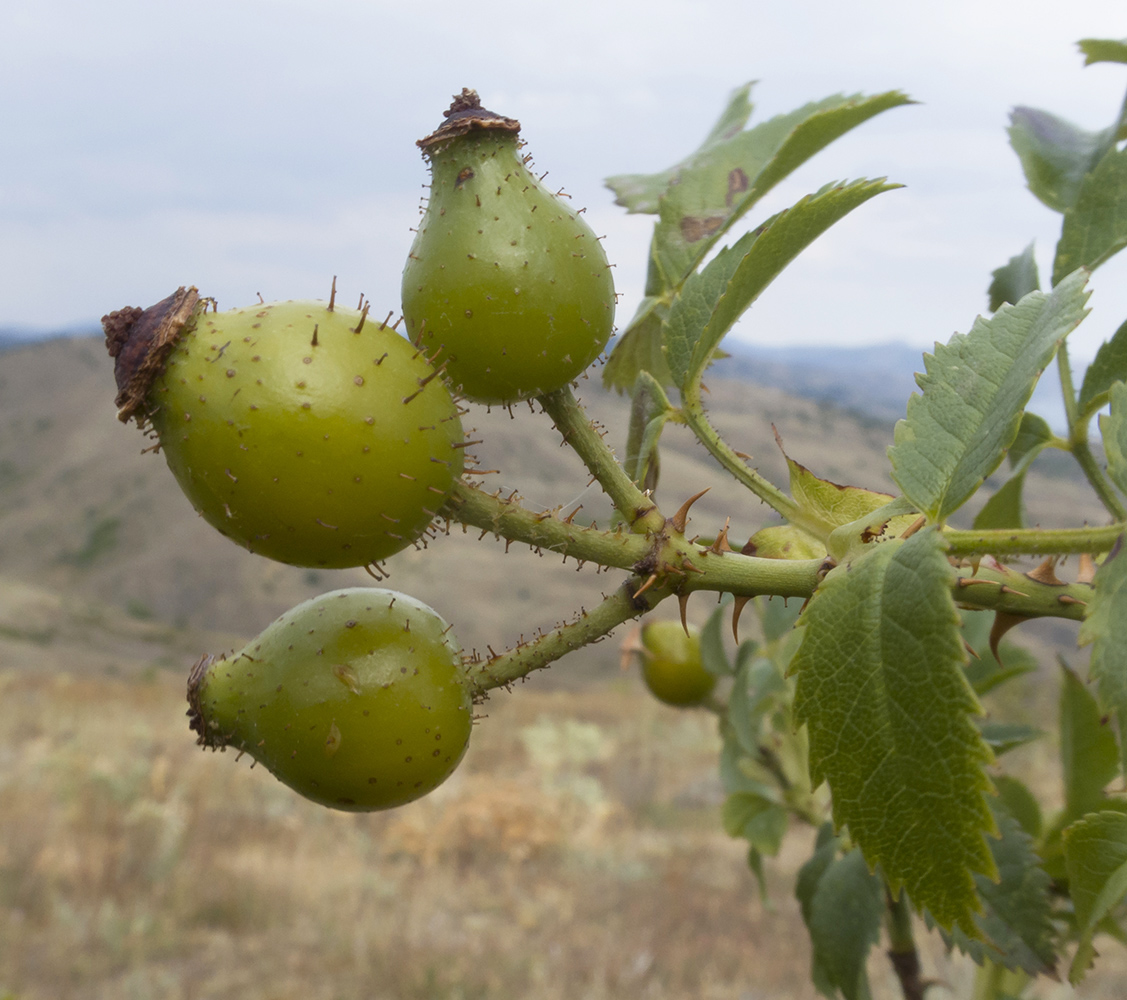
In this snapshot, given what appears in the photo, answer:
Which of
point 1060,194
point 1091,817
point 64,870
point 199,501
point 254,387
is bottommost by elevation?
point 64,870

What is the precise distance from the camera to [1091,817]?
969 mm

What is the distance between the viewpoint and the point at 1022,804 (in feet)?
5.69

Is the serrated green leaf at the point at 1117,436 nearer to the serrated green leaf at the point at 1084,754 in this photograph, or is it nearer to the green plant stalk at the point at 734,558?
the green plant stalk at the point at 734,558

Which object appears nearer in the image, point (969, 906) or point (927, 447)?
point (969, 906)

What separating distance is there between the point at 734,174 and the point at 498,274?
0.55 m

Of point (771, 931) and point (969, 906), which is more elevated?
point (969, 906)

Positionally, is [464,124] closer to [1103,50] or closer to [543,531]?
[543,531]

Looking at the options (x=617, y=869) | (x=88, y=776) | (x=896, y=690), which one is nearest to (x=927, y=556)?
(x=896, y=690)

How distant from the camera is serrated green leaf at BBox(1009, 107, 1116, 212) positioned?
1475mm

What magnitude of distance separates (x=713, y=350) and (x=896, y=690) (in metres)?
0.50

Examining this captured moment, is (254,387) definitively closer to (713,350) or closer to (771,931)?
(713,350)

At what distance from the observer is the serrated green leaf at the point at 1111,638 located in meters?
0.74

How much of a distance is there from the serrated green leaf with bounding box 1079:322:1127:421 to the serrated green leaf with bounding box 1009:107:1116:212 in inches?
13.6

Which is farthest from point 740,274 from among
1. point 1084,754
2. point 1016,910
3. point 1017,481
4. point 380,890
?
point 380,890
